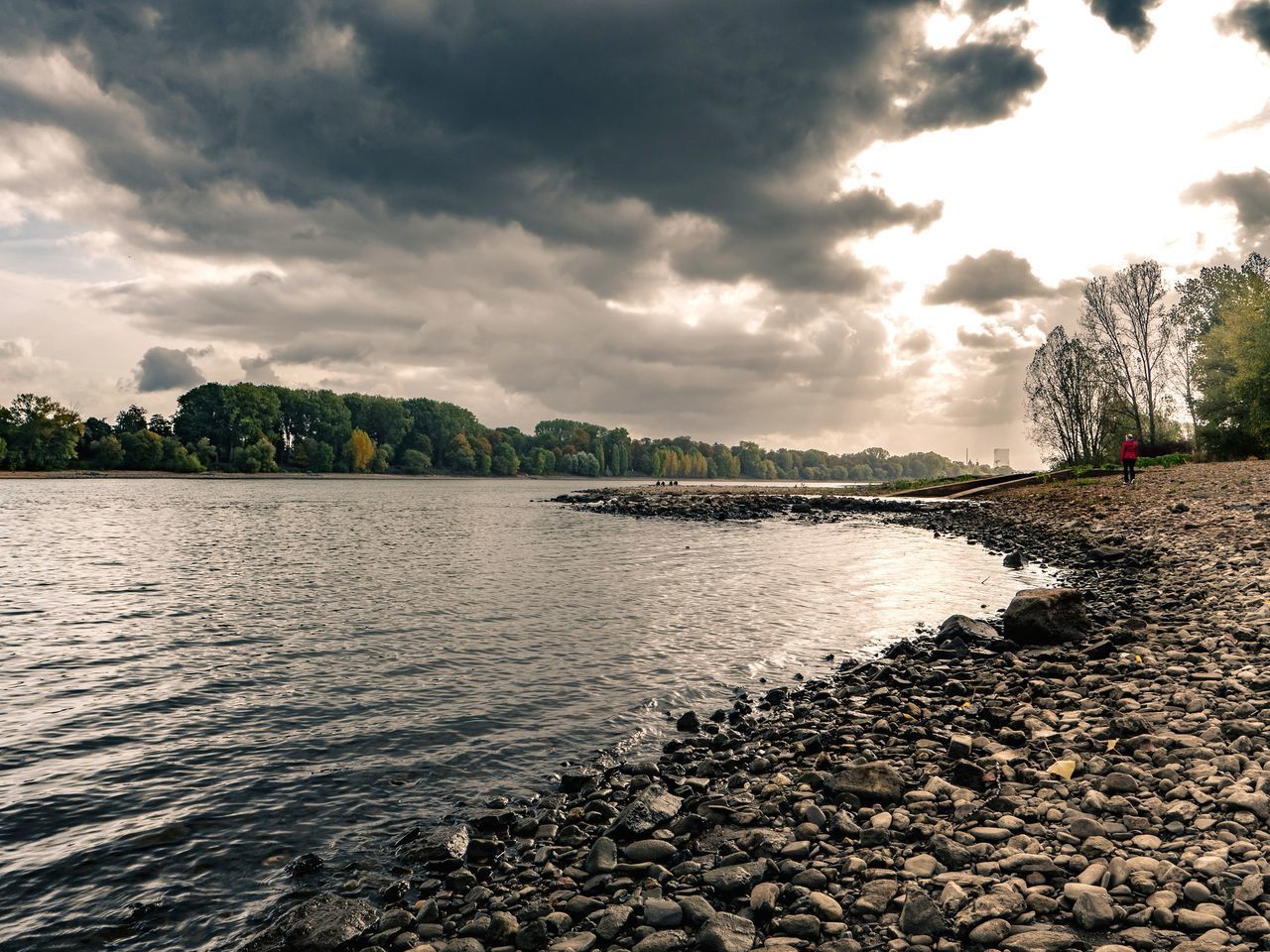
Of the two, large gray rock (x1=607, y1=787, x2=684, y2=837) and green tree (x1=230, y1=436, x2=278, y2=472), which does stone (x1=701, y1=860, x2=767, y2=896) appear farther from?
green tree (x1=230, y1=436, x2=278, y2=472)

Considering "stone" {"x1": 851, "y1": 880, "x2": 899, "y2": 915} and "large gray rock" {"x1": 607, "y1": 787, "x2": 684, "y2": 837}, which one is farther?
"large gray rock" {"x1": 607, "y1": 787, "x2": 684, "y2": 837}

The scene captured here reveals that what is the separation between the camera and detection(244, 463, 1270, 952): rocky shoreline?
498 cm

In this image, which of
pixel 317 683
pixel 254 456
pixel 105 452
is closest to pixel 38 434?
pixel 105 452

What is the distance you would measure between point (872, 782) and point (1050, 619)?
914 cm

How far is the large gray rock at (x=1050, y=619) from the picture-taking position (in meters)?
14.1

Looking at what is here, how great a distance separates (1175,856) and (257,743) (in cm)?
1168

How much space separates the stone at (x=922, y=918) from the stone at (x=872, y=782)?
2211 mm

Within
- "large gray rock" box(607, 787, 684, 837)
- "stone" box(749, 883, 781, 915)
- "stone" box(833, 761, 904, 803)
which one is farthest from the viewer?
"stone" box(833, 761, 904, 803)

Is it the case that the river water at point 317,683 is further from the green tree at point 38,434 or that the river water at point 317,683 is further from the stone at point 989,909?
the green tree at point 38,434

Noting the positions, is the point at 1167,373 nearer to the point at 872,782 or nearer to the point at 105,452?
the point at 872,782

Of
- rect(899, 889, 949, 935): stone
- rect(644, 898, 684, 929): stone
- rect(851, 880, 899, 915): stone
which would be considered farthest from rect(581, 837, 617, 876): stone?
rect(899, 889, 949, 935): stone

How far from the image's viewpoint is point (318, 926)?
6.07 m

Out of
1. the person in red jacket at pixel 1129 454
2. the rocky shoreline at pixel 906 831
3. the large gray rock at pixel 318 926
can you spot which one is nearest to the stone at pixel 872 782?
the rocky shoreline at pixel 906 831

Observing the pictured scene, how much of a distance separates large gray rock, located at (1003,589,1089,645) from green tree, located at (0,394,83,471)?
185 metres
